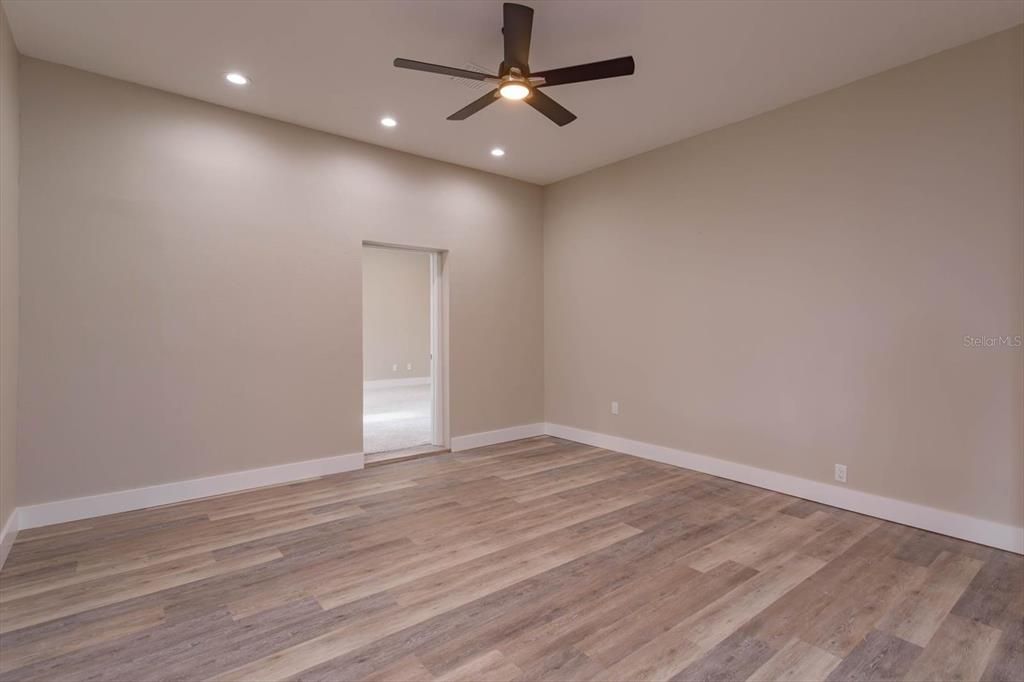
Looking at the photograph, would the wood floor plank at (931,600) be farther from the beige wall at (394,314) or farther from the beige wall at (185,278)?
the beige wall at (394,314)

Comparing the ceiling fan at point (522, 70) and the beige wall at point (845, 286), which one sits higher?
the ceiling fan at point (522, 70)

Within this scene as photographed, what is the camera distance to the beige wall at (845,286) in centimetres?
297

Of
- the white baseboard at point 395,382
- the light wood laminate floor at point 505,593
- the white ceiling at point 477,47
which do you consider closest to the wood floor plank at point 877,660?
the light wood laminate floor at point 505,593

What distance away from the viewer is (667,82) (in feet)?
11.5

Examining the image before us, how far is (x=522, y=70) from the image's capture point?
2727mm

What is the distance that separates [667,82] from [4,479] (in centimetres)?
485

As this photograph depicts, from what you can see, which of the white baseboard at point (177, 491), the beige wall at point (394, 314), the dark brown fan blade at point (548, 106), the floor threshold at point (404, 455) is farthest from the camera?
the beige wall at point (394, 314)

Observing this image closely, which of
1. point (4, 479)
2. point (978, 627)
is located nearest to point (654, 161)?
point (978, 627)

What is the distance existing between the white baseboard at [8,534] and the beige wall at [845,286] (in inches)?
183

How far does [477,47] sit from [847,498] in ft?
13.0

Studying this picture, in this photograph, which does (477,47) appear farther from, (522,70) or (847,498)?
(847,498)

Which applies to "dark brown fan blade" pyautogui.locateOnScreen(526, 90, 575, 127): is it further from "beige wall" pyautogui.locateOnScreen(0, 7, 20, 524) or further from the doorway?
the doorway

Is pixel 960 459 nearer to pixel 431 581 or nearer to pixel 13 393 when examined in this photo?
pixel 431 581

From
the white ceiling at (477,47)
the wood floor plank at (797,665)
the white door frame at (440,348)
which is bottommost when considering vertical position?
the wood floor plank at (797,665)
